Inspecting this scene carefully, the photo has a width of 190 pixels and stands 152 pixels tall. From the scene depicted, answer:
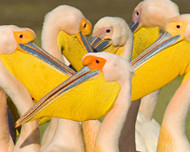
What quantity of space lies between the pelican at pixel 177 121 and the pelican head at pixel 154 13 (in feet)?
5.56

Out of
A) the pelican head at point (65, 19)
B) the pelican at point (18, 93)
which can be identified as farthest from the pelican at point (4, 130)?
the pelican head at point (65, 19)

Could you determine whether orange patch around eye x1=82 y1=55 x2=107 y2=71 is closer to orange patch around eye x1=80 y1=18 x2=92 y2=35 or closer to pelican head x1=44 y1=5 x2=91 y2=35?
pelican head x1=44 y1=5 x2=91 y2=35

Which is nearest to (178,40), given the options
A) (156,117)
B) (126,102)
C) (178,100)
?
(178,100)

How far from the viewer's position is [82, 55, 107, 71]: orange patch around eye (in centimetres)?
442

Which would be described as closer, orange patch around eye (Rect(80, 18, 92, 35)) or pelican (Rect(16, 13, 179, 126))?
pelican (Rect(16, 13, 179, 126))

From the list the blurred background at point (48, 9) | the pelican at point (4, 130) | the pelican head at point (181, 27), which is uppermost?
the pelican head at point (181, 27)

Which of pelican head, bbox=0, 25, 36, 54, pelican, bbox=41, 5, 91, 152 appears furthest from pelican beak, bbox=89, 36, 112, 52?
pelican head, bbox=0, 25, 36, 54

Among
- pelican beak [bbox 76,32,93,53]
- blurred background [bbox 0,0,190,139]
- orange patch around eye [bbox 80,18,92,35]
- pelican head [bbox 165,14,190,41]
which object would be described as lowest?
blurred background [bbox 0,0,190,139]

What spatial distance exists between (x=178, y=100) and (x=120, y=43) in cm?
162

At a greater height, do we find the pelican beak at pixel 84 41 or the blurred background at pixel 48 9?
the pelican beak at pixel 84 41

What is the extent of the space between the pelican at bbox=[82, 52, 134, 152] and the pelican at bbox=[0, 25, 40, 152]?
2.86 feet

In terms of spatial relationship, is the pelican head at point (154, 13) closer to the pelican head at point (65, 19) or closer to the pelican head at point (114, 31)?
the pelican head at point (114, 31)

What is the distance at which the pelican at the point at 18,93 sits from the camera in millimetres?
5199

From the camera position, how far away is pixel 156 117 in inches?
364
